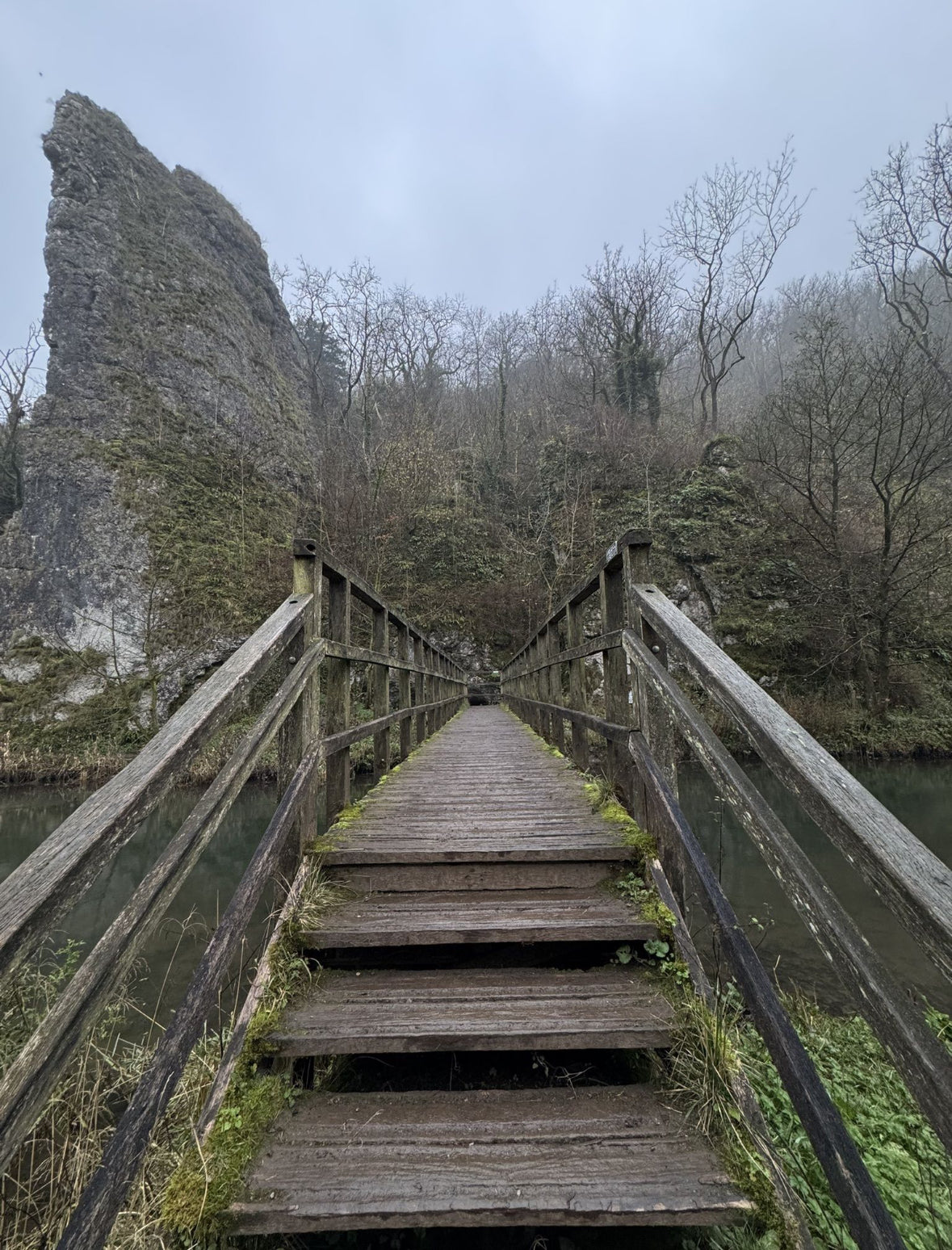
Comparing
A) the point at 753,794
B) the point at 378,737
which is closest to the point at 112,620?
the point at 378,737

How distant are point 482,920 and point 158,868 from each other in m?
1.11

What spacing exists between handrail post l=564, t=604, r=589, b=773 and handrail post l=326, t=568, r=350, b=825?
1779 millimetres

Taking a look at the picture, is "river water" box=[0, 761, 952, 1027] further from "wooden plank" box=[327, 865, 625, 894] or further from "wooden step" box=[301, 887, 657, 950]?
"wooden step" box=[301, 887, 657, 950]

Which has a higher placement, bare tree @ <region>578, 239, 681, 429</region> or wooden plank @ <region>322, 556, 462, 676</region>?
bare tree @ <region>578, 239, 681, 429</region>

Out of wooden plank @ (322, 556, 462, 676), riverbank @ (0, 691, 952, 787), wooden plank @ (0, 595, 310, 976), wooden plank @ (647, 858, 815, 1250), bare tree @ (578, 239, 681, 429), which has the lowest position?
→ riverbank @ (0, 691, 952, 787)

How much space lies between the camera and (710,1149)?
1.22 meters

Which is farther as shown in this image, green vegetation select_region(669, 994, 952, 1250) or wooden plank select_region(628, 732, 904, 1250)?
green vegetation select_region(669, 994, 952, 1250)

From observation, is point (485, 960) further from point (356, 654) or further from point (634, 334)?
point (634, 334)

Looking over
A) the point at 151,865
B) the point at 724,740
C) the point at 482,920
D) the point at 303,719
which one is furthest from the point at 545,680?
the point at 724,740

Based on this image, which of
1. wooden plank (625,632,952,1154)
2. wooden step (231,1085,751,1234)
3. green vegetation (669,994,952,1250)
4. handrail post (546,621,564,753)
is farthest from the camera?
handrail post (546,621,564,753)

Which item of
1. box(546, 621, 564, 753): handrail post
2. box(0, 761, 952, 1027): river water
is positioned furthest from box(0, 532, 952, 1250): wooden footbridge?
box(546, 621, 564, 753): handrail post

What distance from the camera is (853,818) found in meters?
1.05

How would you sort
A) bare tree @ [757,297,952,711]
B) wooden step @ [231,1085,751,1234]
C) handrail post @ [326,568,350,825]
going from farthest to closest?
bare tree @ [757,297,952,711] → handrail post @ [326,568,350,825] → wooden step @ [231,1085,751,1234]

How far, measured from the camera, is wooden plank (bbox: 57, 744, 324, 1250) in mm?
927
